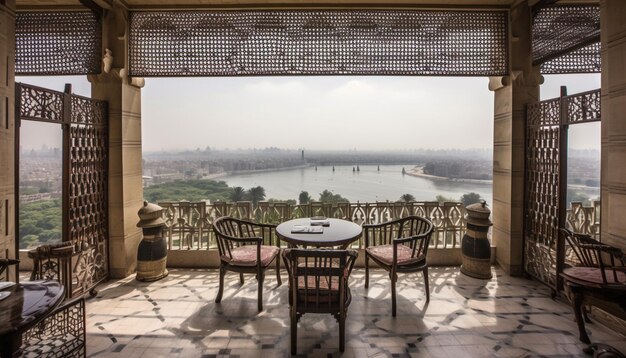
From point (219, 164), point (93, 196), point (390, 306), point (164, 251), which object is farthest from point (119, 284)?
point (219, 164)

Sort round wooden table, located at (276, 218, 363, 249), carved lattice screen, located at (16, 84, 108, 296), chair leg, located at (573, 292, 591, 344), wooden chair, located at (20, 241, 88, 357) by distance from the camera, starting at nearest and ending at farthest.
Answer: wooden chair, located at (20, 241, 88, 357) < chair leg, located at (573, 292, 591, 344) < round wooden table, located at (276, 218, 363, 249) < carved lattice screen, located at (16, 84, 108, 296)

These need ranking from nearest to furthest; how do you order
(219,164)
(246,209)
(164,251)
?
(164,251) < (246,209) < (219,164)

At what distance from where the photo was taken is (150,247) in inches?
159

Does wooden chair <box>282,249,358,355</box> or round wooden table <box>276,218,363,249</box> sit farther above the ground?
round wooden table <box>276,218,363,249</box>

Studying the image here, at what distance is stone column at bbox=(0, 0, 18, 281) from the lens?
8.54 ft

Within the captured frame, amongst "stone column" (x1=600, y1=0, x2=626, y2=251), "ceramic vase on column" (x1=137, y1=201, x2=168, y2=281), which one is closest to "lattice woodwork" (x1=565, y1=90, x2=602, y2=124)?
→ "stone column" (x1=600, y1=0, x2=626, y2=251)

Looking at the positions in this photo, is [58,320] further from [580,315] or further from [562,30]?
[562,30]

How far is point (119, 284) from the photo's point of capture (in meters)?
3.94

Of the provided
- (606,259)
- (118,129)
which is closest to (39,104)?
(118,129)

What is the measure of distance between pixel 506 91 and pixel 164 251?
17.1ft

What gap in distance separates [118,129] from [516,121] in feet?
17.8

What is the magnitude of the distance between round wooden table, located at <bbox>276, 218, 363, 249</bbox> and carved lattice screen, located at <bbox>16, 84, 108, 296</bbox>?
2.38 metres

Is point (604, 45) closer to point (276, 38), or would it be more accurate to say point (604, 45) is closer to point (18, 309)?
point (276, 38)

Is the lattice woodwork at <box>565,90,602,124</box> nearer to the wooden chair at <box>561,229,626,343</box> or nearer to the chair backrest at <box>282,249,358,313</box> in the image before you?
the wooden chair at <box>561,229,626,343</box>
